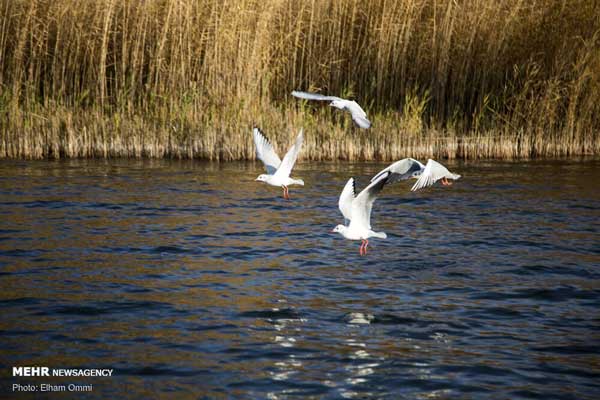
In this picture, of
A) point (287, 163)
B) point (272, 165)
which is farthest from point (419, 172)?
Result: point (272, 165)

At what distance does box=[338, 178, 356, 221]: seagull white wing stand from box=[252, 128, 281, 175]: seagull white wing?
2430 mm

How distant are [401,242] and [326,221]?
141 centimetres

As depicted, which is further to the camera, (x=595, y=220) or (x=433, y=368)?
(x=595, y=220)

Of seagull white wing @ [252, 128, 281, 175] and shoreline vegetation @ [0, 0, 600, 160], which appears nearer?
seagull white wing @ [252, 128, 281, 175]

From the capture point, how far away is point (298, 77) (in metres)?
17.5

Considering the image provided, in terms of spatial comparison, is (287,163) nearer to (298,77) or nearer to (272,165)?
(272,165)

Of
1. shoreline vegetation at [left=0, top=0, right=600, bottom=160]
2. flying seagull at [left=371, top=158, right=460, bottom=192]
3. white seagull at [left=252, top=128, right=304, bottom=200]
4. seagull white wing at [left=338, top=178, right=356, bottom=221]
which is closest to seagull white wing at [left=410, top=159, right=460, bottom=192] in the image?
flying seagull at [left=371, top=158, right=460, bottom=192]

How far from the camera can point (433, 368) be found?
6.40 metres

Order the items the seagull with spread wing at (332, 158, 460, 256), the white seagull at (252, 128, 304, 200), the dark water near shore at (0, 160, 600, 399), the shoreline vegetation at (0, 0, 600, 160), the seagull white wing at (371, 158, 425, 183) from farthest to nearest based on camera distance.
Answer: the shoreline vegetation at (0, 0, 600, 160) → the white seagull at (252, 128, 304, 200) → the seagull white wing at (371, 158, 425, 183) → the seagull with spread wing at (332, 158, 460, 256) → the dark water near shore at (0, 160, 600, 399)

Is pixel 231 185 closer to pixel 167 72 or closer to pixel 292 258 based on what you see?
pixel 167 72

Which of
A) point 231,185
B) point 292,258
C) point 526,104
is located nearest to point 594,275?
point 292,258

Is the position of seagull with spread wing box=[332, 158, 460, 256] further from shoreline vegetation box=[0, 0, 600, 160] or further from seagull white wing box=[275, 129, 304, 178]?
shoreline vegetation box=[0, 0, 600, 160]

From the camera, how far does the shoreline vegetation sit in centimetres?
1611

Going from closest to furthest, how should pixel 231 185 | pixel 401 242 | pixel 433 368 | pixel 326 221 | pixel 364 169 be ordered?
pixel 433 368
pixel 401 242
pixel 326 221
pixel 231 185
pixel 364 169
